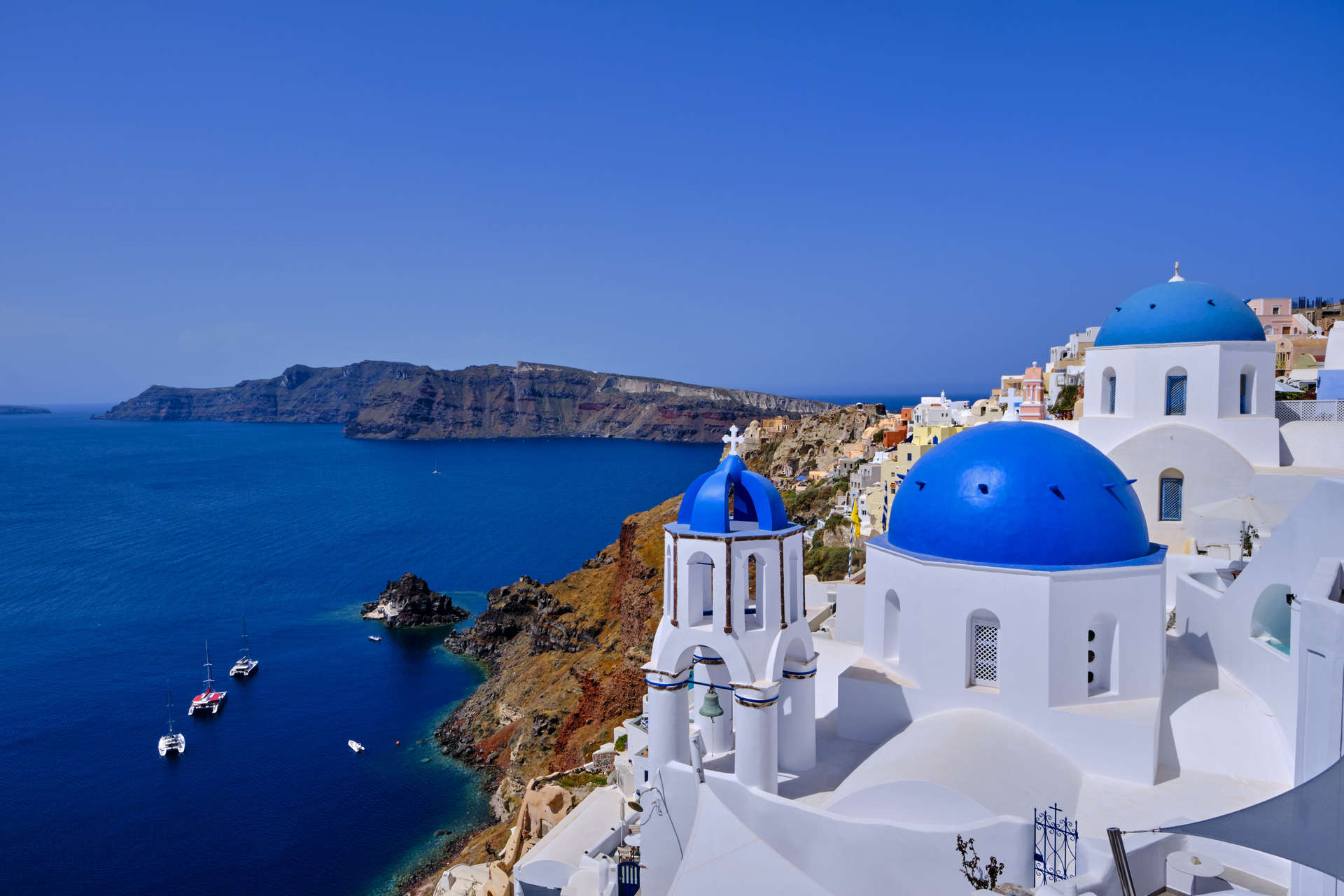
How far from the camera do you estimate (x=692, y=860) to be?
9656 millimetres

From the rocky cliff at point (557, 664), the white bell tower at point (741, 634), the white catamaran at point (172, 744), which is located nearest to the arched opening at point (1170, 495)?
the white bell tower at point (741, 634)

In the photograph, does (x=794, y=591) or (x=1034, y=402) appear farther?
(x=1034, y=402)

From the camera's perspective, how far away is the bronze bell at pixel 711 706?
1054cm

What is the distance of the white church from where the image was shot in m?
8.83

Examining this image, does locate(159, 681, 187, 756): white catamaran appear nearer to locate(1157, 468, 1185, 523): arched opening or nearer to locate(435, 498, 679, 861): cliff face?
locate(435, 498, 679, 861): cliff face

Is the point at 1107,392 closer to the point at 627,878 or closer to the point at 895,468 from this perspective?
the point at 627,878

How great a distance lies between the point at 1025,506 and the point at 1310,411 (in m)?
12.9

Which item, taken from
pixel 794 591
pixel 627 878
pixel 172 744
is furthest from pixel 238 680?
pixel 794 591

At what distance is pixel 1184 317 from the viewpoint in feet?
59.3

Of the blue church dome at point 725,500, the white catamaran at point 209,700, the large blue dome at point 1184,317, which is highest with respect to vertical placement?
the large blue dome at point 1184,317

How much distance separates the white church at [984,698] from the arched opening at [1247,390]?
24.5ft

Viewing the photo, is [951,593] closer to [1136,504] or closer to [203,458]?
[1136,504]

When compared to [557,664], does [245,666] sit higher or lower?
lower

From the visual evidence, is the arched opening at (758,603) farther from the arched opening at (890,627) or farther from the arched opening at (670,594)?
the arched opening at (890,627)
